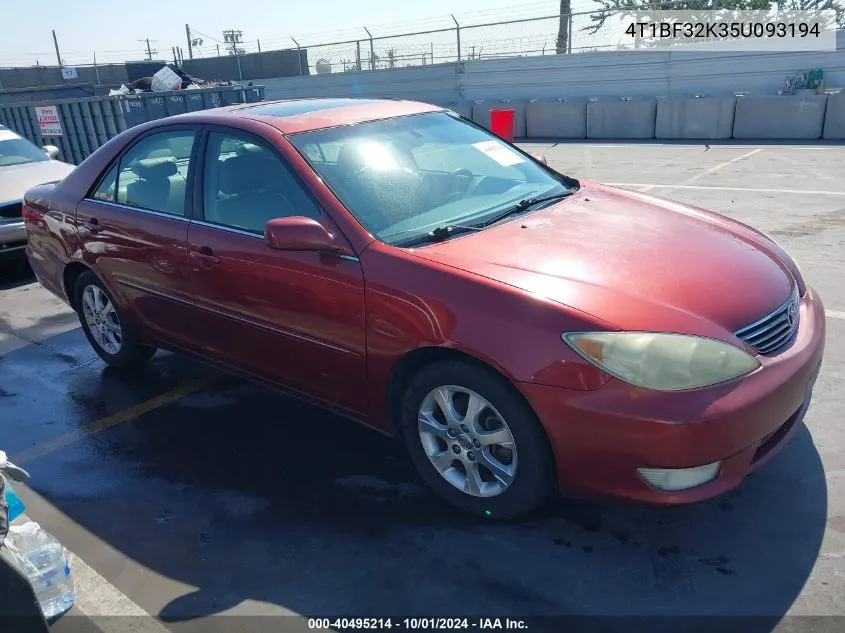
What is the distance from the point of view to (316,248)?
3102 mm

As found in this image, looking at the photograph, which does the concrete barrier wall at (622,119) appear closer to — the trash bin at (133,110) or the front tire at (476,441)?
the trash bin at (133,110)

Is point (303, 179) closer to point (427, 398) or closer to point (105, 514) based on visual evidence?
point (427, 398)

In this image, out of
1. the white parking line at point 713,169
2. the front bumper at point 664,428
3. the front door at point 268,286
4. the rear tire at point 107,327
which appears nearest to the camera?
the front bumper at point 664,428

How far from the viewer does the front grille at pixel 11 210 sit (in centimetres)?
734

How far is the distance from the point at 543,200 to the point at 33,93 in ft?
78.7

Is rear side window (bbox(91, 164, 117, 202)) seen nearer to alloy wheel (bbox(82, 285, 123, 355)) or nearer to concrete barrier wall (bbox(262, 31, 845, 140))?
alloy wheel (bbox(82, 285, 123, 355))

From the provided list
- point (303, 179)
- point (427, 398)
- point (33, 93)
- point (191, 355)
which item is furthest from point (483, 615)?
point (33, 93)

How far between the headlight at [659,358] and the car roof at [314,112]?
6.21ft

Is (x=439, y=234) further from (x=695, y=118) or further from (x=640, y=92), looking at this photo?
(x=640, y=92)

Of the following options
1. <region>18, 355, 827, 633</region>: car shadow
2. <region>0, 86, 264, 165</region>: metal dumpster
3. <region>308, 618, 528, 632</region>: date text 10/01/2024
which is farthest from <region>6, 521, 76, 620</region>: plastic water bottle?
<region>0, 86, 264, 165</region>: metal dumpster

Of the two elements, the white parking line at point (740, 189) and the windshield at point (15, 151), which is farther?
the white parking line at point (740, 189)

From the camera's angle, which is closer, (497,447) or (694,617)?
(694,617)

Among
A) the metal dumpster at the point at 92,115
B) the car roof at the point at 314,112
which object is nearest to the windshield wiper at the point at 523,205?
the car roof at the point at 314,112

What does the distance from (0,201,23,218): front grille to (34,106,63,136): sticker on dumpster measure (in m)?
5.50
